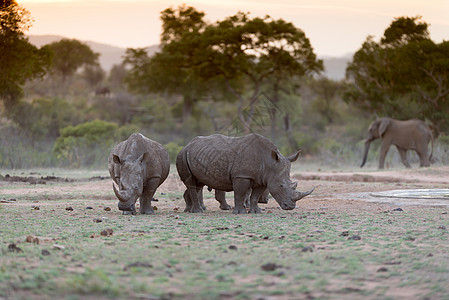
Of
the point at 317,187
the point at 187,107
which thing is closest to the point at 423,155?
the point at 317,187

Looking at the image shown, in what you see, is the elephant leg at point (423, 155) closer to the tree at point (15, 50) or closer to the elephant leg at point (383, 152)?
the elephant leg at point (383, 152)

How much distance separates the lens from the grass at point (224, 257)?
5.40 metres

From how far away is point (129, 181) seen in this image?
417 inches

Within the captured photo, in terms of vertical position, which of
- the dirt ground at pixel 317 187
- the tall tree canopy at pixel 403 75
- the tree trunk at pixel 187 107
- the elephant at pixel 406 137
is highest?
the tall tree canopy at pixel 403 75

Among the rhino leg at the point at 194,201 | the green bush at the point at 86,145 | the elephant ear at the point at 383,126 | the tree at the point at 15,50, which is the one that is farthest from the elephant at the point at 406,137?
the rhino leg at the point at 194,201

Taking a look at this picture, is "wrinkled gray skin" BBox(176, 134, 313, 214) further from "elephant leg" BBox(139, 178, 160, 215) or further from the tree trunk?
the tree trunk

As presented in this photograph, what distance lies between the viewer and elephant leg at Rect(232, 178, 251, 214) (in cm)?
1108

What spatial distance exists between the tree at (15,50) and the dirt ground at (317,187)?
21.7 ft

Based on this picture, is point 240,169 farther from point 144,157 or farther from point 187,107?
point 187,107

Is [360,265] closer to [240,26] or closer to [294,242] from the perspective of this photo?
[294,242]

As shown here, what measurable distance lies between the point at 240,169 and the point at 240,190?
33cm

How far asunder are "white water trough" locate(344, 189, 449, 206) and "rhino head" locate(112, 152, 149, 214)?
198 inches

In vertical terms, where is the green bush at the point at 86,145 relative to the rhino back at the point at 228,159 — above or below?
below

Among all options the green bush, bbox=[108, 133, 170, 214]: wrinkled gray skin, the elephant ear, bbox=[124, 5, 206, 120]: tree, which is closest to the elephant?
the elephant ear
